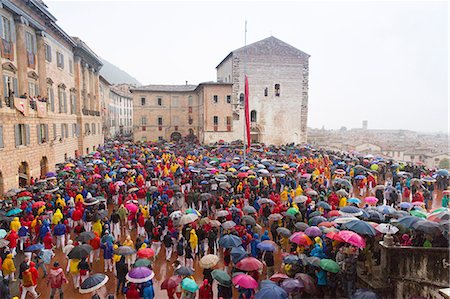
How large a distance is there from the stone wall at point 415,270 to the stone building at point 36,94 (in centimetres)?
1975

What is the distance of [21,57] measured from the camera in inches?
875

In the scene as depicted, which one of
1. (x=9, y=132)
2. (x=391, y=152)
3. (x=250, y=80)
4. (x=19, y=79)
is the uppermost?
(x=250, y=80)

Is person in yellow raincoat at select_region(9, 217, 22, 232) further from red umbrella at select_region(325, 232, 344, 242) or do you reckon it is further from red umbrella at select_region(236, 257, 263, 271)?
red umbrella at select_region(325, 232, 344, 242)

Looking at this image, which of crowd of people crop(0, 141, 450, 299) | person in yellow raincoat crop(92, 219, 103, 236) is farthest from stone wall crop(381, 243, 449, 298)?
person in yellow raincoat crop(92, 219, 103, 236)

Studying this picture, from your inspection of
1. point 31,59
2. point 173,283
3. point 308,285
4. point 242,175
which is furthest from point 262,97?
point 173,283

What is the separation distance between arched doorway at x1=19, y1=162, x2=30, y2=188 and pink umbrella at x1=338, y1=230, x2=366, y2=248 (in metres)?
20.9

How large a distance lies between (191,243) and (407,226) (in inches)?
275

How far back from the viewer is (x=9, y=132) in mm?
19844

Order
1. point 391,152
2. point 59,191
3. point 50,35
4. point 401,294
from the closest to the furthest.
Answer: point 401,294
point 59,191
point 50,35
point 391,152

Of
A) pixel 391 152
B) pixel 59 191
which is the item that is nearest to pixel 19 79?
pixel 59 191

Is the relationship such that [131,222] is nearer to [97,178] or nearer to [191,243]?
[191,243]

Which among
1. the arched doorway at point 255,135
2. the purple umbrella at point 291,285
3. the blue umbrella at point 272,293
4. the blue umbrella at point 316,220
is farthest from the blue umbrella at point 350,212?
the arched doorway at point 255,135

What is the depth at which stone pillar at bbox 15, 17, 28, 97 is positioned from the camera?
21750 millimetres

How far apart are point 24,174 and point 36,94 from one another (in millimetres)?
6168
